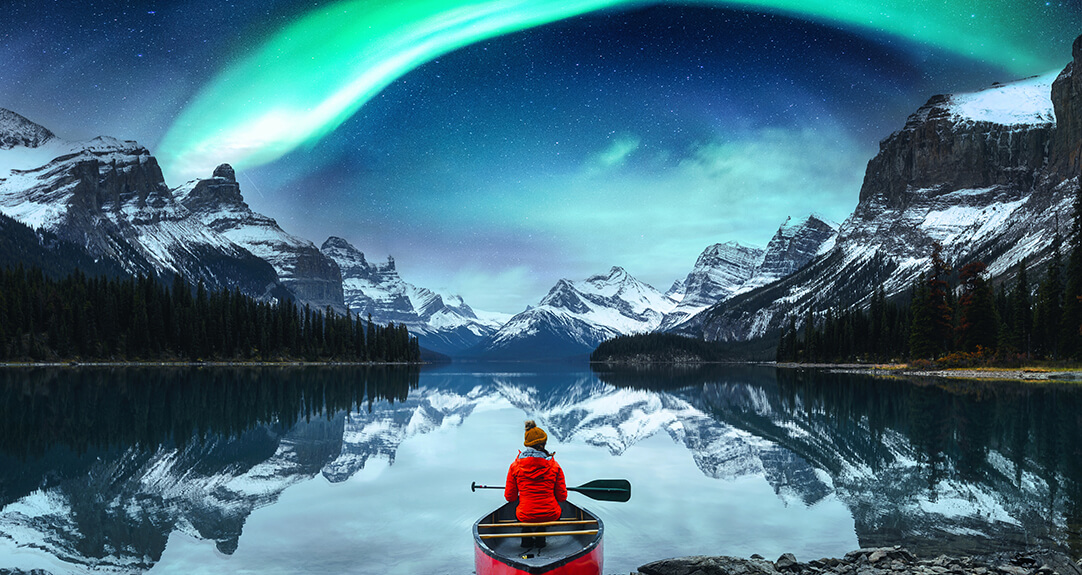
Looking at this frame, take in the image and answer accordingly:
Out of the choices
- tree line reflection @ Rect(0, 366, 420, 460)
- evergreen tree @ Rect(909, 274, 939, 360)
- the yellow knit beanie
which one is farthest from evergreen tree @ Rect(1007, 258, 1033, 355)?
the yellow knit beanie

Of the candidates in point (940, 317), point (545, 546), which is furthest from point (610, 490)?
point (940, 317)

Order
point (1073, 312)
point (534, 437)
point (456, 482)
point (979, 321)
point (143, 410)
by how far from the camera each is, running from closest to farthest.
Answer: point (534, 437), point (456, 482), point (143, 410), point (1073, 312), point (979, 321)

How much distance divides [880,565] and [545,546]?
682 cm

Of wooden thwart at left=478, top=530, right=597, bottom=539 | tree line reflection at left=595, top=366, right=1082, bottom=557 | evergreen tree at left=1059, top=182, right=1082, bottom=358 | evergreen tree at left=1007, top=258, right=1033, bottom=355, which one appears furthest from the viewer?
evergreen tree at left=1007, top=258, right=1033, bottom=355

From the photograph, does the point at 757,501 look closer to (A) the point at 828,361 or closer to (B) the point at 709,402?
(B) the point at 709,402

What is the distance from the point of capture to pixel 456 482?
24484 mm

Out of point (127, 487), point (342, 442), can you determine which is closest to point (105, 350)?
point (342, 442)

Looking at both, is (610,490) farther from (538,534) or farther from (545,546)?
(538,534)

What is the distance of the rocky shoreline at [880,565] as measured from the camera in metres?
12.6

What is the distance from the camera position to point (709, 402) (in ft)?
203

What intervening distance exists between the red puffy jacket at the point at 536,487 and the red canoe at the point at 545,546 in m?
0.20

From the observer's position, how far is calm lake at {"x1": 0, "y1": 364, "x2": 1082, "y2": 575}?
15.3 metres

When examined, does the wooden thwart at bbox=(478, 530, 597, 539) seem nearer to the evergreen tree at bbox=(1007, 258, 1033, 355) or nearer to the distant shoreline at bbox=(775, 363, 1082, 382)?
the distant shoreline at bbox=(775, 363, 1082, 382)

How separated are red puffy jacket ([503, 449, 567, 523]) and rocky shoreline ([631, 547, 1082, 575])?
96.9 inches
